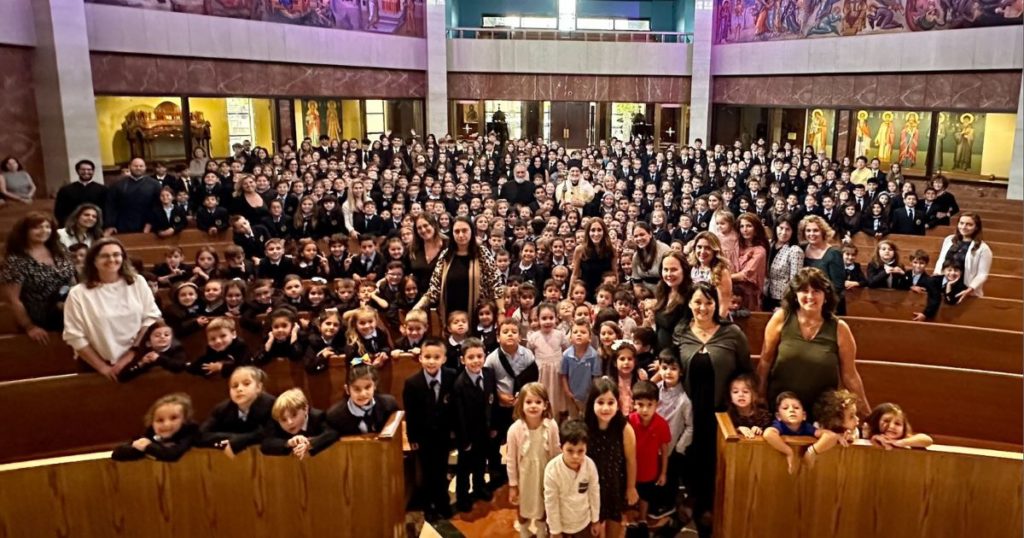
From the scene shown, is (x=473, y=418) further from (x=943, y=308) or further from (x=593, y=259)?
(x=943, y=308)

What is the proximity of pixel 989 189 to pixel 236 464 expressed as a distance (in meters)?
15.6

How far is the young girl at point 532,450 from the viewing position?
3.85 metres

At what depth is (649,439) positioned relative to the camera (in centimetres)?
395

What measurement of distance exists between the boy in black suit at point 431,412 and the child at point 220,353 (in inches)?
53.8

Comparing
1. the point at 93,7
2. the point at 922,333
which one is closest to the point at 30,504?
the point at 922,333

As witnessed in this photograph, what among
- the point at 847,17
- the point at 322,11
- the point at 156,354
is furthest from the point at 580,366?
the point at 847,17

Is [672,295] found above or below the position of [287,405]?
above

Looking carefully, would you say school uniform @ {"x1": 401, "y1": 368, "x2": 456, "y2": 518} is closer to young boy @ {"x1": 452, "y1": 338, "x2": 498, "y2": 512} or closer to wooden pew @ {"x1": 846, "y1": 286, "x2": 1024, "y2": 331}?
young boy @ {"x1": 452, "y1": 338, "x2": 498, "y2": 512}

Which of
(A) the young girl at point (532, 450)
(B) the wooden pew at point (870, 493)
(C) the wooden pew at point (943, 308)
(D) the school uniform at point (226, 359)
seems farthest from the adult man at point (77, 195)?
(C) the wooden pew at point (943, 308)

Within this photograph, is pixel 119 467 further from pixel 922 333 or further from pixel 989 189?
pixel 989 189

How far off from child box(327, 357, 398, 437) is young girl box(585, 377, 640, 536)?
1171mm

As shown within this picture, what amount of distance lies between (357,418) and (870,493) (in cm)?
276

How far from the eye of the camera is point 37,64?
10.9 metres

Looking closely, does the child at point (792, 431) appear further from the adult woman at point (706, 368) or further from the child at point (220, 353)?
the child at point (220, 353)
